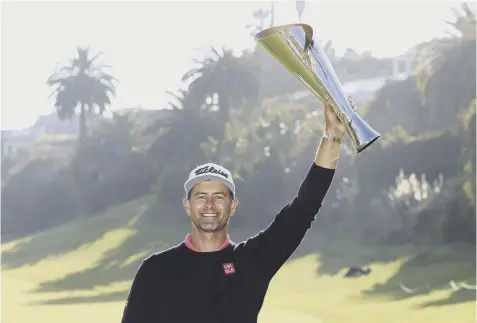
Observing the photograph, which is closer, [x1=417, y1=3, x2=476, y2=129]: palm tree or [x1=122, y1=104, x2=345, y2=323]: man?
[x1=122, y1=104, x2=345, y2=323]: man

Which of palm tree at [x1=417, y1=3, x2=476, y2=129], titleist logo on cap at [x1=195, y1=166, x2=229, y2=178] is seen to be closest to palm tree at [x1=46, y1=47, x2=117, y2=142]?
palm tree at [x1=417, y1=3, x2=476, y2=129]

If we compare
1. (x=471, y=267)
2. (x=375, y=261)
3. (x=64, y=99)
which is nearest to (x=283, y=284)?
(x=375, y=261)

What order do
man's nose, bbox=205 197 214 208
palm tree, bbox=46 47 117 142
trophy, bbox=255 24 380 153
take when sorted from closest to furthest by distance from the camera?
Answer: 1. trophy, bbox=255 24 380 153
2. man's nose, bbox=205 197 214 208
3. palm tree, bbox=46 47 117 142

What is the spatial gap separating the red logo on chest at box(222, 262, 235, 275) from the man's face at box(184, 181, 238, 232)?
91 mm

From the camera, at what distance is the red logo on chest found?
5.65ft

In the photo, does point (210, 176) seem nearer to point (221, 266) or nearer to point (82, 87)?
point (221, 266)

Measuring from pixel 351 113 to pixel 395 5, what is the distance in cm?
532

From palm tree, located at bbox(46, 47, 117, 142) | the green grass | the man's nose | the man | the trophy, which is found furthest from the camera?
palm tree, located at bbox(46, 47, 117, 142)

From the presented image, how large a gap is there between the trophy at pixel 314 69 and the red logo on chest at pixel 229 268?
41cm

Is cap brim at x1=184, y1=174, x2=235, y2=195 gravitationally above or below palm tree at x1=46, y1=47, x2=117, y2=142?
below

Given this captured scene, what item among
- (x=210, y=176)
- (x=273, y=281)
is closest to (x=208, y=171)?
(x=210, y=176)

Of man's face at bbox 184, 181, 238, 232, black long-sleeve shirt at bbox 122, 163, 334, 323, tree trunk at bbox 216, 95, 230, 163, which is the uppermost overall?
tree trunk at bbox 216, 95, 230, 163

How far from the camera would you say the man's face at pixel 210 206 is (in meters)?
1.78

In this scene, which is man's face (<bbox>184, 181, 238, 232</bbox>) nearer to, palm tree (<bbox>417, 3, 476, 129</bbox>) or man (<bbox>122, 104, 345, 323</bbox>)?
man (<bbox>122, 104, 345, 323</bbox>)
